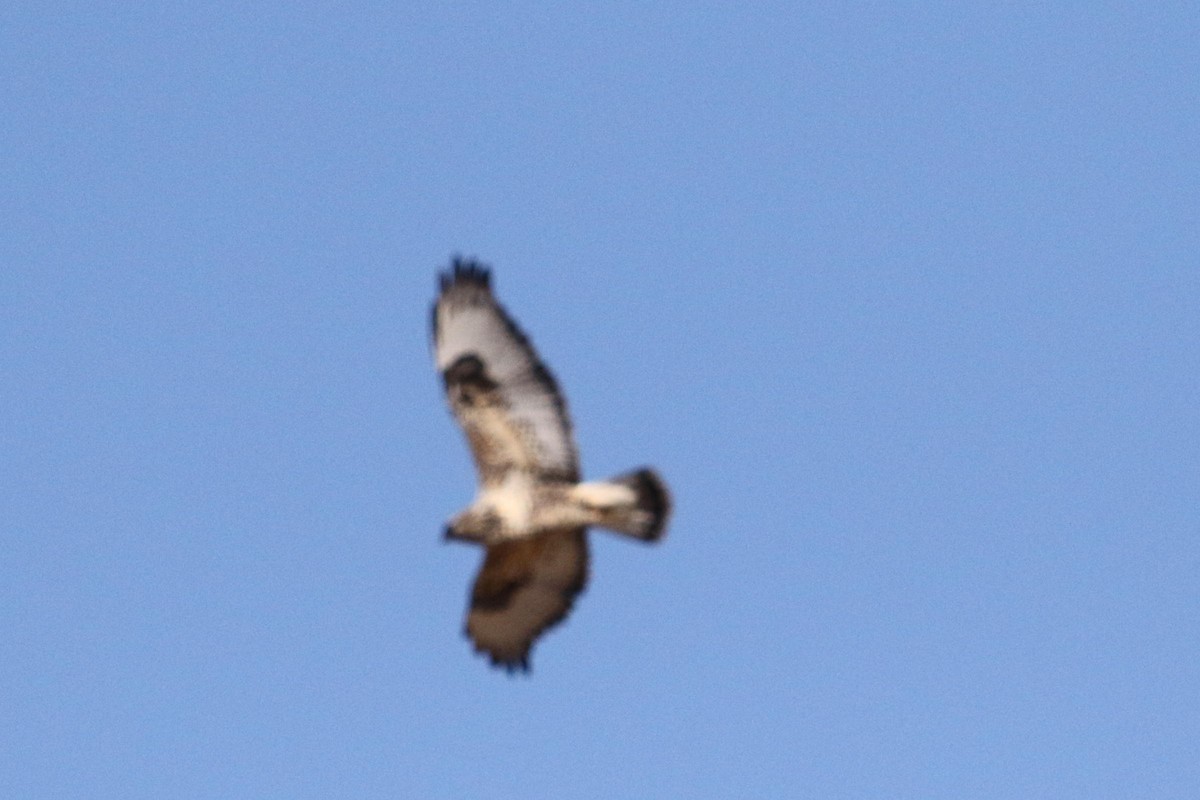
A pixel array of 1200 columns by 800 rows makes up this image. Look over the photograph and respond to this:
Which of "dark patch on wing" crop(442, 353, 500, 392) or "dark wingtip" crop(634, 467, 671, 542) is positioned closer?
"dark wingtip" crop(634, 467, 671, 542)

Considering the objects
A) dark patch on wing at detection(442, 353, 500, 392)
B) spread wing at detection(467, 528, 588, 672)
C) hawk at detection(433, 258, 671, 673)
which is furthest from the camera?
spread wing at detection(467, 528, 588, 672)

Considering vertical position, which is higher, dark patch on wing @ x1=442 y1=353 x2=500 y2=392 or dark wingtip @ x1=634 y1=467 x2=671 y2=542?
dark patch on wing @ x1=442 y1=353 x2=500 y2=392

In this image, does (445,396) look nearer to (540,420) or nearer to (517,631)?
(540,420)

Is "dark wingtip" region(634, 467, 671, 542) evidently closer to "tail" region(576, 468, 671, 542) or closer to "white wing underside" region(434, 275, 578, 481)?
"tail" region(576, 468, 671, 542)

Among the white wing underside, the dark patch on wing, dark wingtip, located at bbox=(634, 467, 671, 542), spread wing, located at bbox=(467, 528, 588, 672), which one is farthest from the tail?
the dark patch on wing

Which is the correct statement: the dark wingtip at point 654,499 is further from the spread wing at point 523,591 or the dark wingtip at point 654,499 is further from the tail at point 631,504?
the spread wing at point 523,591

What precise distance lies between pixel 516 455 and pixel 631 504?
88 cm

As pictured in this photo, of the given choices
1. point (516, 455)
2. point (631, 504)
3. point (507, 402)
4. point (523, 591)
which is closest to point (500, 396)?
point (507, 402)

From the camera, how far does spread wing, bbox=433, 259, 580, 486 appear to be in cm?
1767

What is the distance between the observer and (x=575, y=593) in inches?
726

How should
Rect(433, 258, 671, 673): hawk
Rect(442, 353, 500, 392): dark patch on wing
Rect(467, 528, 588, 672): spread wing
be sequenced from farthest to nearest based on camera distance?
Rect(467, 528, 588, 672): spread wing, Rect(442, 353, 500, 392): dark patch on wing, Rect(433, 258, 671, 673): hawk

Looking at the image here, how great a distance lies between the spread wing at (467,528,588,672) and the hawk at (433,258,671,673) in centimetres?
1

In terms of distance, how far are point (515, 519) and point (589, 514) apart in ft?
1.77

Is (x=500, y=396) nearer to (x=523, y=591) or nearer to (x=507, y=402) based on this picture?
(x=507, y=402)
